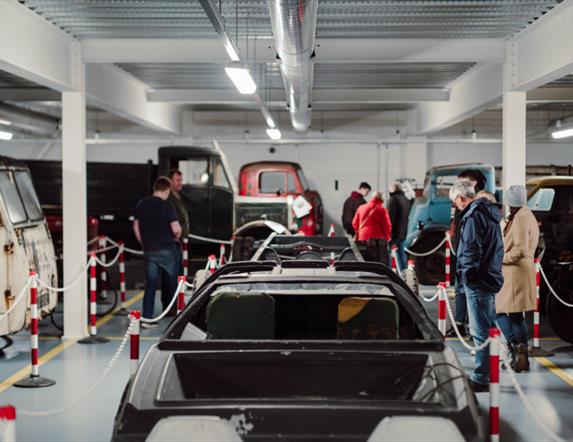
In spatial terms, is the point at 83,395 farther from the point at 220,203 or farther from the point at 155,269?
the point at 220,203

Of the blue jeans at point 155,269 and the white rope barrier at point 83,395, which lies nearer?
the white rope barrier at point 83,395

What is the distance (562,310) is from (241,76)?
4.37 metres

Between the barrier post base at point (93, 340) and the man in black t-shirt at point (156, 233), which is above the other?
the man in black t-shirt at point (156, 233)

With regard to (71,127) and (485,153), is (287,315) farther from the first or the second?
(485,153)

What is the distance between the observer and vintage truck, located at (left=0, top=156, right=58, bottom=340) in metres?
8.24

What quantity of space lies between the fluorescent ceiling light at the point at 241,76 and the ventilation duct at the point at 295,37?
1.33 ft

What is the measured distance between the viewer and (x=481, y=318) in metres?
6.82

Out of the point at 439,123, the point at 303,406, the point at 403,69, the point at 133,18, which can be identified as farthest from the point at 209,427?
the point at 439,123

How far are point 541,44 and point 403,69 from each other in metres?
4.84

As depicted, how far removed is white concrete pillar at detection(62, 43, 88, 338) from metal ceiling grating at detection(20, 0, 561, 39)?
2.50 ft

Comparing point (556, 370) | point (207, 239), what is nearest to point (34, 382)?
point (556, 370)

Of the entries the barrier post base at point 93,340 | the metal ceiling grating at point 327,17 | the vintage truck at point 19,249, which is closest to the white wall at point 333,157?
the metal ceiling grating at point 327,17

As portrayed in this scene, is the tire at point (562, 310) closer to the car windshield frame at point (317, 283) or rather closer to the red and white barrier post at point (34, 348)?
the car windshield frame at point (317, 283)

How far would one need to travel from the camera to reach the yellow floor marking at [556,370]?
298 inches
